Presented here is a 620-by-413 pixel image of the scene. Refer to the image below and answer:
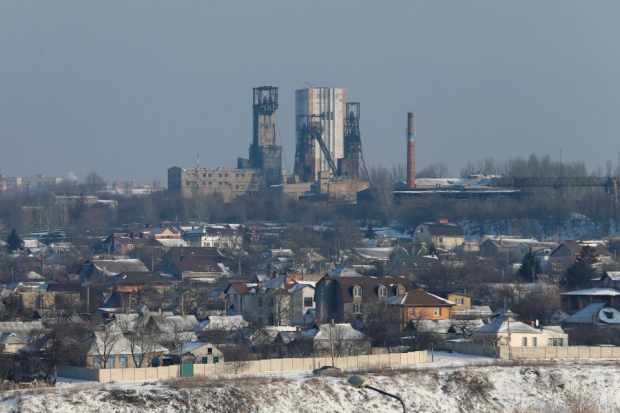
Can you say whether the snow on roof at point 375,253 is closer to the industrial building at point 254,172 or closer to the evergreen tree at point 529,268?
the evergreen tree at point 529,268

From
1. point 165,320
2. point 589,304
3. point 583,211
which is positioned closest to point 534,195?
point 583,211

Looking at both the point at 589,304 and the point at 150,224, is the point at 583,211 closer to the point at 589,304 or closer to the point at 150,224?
the point at 150,224

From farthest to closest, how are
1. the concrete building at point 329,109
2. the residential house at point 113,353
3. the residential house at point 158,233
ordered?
the concrete building at point 329,109 → the residential house at point 158,233 → the residential house at point 113,353

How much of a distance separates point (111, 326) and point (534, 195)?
67.5 metres

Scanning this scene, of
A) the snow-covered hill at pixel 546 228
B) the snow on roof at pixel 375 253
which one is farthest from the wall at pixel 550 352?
the snow-covered hill at pixel 546 228

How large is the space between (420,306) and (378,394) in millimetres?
12886

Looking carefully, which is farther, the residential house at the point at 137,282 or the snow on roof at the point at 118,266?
the snow on roof at the point at 118,266

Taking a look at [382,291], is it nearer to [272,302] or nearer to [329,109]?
[272,302]

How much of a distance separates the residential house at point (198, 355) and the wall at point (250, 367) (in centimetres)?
141

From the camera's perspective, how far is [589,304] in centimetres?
4806

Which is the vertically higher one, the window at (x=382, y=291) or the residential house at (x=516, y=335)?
the window at (x=382, y=291)

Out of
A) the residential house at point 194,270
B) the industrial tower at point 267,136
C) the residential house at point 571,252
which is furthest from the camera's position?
the industrial tower at point 267,136

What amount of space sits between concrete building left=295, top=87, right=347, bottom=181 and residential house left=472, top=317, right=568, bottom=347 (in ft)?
347

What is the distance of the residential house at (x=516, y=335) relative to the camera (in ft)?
127
